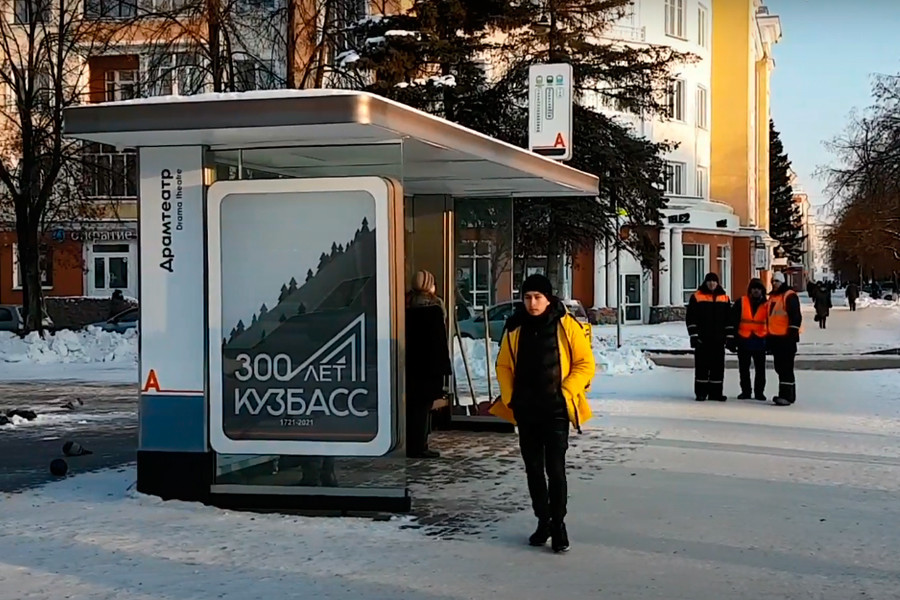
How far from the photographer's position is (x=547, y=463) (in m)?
7.17

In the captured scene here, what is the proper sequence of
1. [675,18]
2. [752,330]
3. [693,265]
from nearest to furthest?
[752,330] < [675,18] < [693,265]

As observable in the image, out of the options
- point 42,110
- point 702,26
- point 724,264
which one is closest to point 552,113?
point 42,110

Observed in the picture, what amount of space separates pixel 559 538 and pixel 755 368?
9.53m

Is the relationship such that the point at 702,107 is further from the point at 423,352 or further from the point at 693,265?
the point at 423,352

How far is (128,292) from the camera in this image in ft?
146

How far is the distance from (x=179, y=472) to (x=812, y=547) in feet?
14.8

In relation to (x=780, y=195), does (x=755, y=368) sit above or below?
below

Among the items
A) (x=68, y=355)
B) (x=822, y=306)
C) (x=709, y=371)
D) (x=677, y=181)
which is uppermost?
(x=677, y=181)

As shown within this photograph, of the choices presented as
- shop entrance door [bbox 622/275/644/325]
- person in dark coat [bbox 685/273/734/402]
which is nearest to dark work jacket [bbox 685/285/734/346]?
person in dark coat [bbox 685/273/734/402]

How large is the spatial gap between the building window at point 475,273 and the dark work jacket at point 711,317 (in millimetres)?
3800

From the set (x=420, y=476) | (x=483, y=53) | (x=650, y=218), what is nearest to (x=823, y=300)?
(x=650, y=218)

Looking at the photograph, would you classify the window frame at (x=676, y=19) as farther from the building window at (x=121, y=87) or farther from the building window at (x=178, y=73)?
the building window at (x=178, y=73)

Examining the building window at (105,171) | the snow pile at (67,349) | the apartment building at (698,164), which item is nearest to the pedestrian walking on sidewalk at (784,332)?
the snow pile at (67,349)

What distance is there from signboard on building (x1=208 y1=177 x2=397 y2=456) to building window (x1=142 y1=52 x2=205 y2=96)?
40.1 ft
